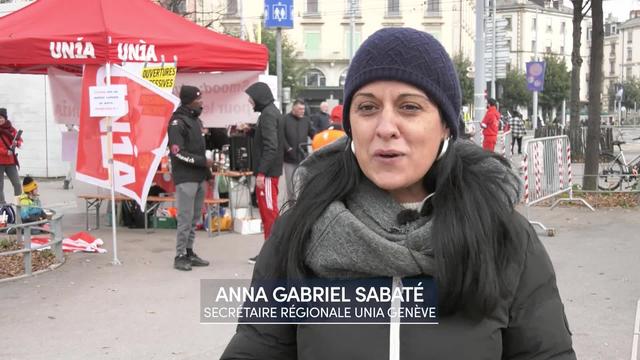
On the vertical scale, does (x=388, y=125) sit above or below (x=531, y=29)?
below

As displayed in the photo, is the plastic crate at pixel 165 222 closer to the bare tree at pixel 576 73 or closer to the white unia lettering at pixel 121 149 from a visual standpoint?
the white unia lettering at pixel 121 149

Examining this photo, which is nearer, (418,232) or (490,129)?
(418,232)

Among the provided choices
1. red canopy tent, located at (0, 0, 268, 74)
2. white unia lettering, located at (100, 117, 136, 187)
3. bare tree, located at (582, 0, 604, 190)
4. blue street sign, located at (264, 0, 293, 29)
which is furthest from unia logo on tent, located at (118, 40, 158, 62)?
bare tree, located at (582, 0, 604, 190)

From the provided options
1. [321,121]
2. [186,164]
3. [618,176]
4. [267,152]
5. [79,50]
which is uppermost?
[79,50]

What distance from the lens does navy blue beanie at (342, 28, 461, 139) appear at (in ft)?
5.38

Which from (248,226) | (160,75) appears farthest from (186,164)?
(248,226)

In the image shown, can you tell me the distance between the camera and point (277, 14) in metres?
13.2

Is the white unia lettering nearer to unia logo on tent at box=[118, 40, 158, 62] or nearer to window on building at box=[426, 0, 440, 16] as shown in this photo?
unia logo on tent at box=[118, 40, 158, 62]

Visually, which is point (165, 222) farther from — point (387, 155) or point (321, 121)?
point (387, 155)

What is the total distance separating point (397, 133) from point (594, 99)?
1391 centimetres

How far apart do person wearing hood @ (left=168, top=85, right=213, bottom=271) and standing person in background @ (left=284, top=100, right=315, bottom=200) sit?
2.38 metres

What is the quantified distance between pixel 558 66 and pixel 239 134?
219 ft

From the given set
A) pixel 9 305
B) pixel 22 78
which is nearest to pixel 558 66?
pixel 22 78

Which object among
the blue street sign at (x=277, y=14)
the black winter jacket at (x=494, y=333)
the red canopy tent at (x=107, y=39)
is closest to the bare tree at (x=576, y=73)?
the blue street sign at (x=277, y=14)
